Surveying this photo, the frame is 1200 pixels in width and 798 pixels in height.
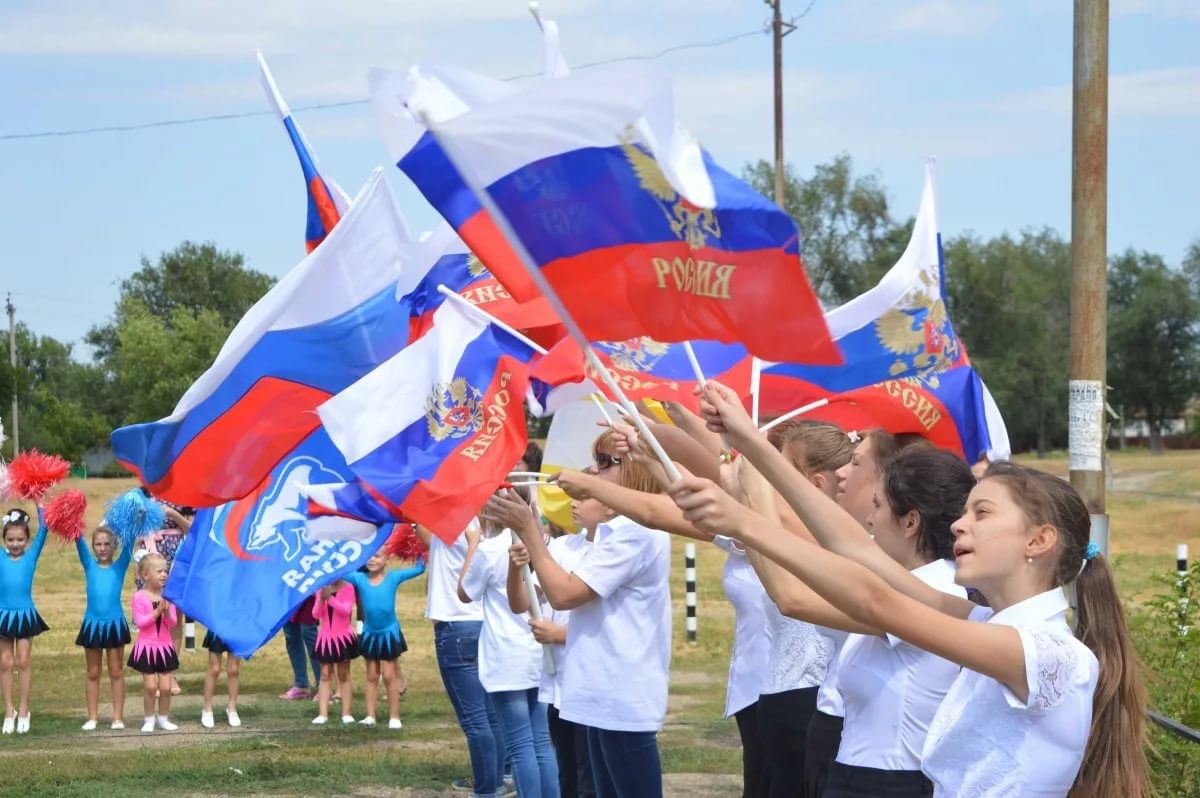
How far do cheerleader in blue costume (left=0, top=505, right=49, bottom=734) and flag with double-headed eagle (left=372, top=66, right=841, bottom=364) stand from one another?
1005 cm

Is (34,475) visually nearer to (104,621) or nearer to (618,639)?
(104,621)

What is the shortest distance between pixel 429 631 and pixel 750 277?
55.7 ft

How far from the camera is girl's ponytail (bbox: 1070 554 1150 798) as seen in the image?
3.67m

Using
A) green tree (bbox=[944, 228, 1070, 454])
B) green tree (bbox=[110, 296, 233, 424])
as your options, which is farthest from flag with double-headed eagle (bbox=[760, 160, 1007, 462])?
green tree (bbox=[944, 228, 1070, 454])

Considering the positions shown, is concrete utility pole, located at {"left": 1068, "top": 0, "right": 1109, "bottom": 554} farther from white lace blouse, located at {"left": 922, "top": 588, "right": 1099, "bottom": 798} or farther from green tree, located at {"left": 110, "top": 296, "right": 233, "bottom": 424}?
green tree, located at {"left": 110, "top": 296, "right": 233, "bottom": 424}

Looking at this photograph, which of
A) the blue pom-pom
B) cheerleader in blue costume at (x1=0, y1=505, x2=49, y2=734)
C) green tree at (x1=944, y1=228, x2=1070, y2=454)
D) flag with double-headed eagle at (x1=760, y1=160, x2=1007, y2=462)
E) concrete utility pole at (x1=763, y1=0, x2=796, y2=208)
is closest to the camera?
flag with double-headed eagle at (x1=760, y1=160, x2=1007, y2=462)

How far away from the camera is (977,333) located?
2867 inches

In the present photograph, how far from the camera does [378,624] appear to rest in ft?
43.0

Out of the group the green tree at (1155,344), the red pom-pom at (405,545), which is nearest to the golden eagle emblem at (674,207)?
the red pom-pom at (405,545)

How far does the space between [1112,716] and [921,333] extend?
322 centimetres

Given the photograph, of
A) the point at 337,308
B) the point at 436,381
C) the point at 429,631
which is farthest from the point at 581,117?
the point at 429,631

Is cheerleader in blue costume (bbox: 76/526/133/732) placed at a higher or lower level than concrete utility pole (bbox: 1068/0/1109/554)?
lower

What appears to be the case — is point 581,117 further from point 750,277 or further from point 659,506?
point 659,506

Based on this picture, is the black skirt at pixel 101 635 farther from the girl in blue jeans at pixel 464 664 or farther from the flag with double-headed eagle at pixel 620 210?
the flag with double-headed eagle at pixel 620 210
